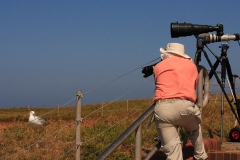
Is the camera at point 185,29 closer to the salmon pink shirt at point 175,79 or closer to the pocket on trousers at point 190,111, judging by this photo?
the salmon pink shirt at point 175,79

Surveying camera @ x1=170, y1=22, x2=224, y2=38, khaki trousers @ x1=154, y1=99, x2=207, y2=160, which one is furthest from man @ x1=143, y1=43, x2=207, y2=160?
camera @ x1=170, y1=22, x2=224, y2=38

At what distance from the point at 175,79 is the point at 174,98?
176 mm

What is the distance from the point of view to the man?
155 inches

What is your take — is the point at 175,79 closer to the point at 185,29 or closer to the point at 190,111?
the point at 190,111

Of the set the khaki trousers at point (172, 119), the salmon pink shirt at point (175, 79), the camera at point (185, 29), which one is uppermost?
the camera at point (185, 29)

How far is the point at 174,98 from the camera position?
3.98 metres

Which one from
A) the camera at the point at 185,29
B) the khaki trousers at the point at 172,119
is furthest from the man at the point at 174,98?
the camera at the point at 185,29

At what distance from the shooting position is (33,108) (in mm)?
30438

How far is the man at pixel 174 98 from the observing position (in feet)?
13.0

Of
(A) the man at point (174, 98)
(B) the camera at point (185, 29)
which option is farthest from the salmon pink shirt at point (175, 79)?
(B) the camera at point (185, 29)

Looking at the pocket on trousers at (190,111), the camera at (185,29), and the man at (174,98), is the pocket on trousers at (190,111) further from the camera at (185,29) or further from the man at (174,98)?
the camera at (185,29)

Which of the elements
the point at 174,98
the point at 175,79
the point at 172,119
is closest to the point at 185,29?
the point at 175,79

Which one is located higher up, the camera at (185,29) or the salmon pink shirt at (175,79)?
the camera at (185,29)

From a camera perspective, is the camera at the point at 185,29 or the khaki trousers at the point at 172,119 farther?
the camera at the point at 185,29
